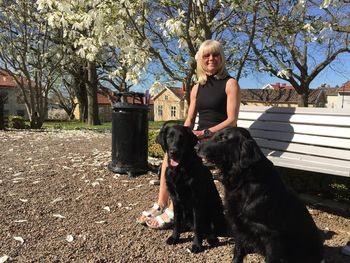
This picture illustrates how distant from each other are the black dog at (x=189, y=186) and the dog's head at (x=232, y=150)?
64 cm

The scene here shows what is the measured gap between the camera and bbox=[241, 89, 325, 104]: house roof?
166 feet

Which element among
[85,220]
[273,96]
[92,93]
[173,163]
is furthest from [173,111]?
[173,163]

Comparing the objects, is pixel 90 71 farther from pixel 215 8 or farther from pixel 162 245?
pixel 162 245

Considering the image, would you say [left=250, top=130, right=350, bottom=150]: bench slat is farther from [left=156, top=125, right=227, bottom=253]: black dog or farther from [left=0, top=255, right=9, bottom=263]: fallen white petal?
[left=0, top=255, right=9, bottom=263]: fallen white petal

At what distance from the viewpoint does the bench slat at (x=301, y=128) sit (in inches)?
182

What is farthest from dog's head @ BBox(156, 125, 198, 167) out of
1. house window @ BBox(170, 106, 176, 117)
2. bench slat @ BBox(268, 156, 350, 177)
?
house window @ BBox(170, 106, 176, 117)

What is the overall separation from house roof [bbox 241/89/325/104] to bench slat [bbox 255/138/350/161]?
44.6 m

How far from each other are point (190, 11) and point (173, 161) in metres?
3.14

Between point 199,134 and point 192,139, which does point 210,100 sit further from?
point 192,139

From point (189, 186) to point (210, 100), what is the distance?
1.07m

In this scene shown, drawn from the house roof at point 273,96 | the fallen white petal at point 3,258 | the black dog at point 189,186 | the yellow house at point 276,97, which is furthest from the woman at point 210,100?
the house roof at point 273,96

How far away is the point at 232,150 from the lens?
3.05 metres

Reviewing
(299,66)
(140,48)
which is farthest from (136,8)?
(299,66)

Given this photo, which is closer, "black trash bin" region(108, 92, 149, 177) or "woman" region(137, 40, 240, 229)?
"woman" region(137, 40, 240, 229)
